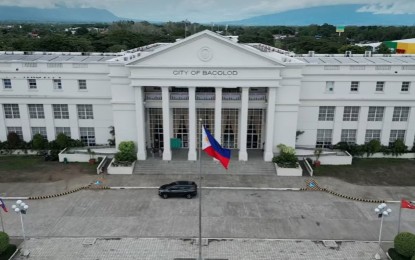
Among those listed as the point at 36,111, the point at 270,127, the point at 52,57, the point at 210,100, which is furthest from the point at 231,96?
the point at 52,57

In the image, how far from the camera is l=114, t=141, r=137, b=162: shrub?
39.8m

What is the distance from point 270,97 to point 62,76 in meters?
24.4

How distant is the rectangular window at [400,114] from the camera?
145ft

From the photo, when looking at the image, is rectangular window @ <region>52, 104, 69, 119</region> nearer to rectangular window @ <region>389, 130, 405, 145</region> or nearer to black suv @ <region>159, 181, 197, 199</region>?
black suv @ <region>159, 181, 197, 199</region>

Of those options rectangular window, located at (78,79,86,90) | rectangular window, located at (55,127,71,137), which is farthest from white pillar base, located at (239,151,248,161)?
rectangular window, located at (55,127,71,137)

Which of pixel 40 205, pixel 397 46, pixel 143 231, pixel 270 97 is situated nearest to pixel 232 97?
pixel 270 97

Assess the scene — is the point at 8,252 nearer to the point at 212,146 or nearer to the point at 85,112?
the point at 212,146

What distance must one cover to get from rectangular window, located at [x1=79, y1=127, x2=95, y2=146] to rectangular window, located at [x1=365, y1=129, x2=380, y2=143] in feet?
111

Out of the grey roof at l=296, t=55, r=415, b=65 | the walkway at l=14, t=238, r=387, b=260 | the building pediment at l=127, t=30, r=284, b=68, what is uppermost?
the building pediment at l=127, t=30, r=284, b=68

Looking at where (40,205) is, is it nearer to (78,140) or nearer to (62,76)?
(78,140)

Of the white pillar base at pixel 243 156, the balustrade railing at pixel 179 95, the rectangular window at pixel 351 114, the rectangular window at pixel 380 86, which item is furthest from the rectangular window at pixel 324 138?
the balustrade railing at pixel 179 95

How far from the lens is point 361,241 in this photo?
91.1 feet

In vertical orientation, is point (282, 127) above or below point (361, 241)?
above

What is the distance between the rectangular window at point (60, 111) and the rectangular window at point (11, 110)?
453cm
